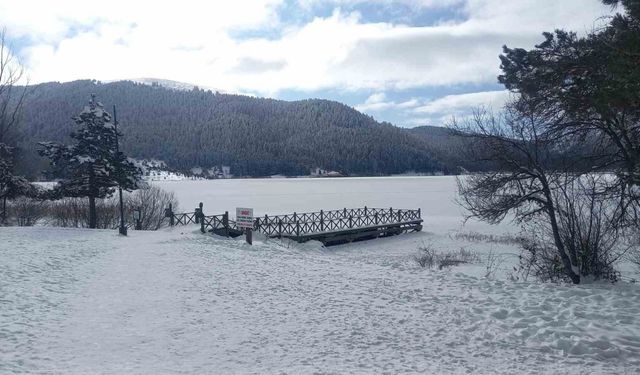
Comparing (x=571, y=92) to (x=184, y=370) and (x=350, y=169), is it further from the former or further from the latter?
(x=350, y=169)

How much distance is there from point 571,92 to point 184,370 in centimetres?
844

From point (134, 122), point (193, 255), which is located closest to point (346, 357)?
point (193, 255)

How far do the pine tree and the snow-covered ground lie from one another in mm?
13223

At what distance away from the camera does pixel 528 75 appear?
1088 centimetres

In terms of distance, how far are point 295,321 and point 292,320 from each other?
0.08 m

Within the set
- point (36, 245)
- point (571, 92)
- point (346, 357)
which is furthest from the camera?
point (36, 245)

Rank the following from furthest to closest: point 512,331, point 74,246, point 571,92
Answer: point 74,246 < point 571,92 < point 512,331

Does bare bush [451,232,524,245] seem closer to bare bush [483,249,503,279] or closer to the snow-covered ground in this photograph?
bare bush [483,249,503,279]

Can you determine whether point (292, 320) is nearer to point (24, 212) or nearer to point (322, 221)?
point (322, 221)

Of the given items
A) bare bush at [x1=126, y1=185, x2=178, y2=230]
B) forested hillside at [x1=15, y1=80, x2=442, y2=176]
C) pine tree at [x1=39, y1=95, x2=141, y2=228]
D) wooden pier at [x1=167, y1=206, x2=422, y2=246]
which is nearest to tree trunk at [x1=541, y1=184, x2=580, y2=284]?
wooden pier at [x1=167, y1=206, x2=422, y2=246]

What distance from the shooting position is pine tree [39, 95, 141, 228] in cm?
2642

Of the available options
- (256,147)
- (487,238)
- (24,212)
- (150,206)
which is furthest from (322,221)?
(256,147)

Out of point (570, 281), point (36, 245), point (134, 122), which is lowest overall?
point (570, 281)

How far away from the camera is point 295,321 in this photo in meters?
8.67
